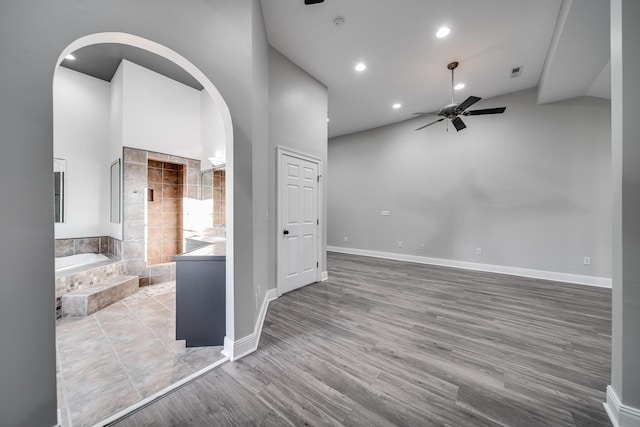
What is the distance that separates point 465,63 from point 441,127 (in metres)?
1.84

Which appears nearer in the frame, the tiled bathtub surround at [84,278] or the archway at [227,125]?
the archway at [227,125]

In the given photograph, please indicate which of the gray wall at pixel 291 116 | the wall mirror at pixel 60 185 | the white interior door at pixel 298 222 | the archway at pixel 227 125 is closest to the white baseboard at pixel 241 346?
the archway at pixel 227 125

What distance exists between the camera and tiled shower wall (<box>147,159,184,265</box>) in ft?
15.3

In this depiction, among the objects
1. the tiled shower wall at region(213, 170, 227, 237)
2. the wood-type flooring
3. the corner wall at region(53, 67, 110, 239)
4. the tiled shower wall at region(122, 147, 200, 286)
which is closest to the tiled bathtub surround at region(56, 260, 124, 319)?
the tiled shower wall at region(122, 147, 200, 286)

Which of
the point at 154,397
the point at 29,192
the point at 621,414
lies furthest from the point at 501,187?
the point at 29,192

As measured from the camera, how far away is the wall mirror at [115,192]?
3.81 m

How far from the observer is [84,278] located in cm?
316

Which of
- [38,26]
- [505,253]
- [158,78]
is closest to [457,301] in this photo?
[505,253]

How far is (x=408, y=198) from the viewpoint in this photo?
5809 millimetres

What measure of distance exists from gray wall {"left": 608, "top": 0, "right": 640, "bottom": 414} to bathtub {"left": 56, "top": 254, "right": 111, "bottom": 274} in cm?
576

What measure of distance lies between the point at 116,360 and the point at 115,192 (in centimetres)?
308

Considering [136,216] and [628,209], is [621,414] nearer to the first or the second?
[628,209]

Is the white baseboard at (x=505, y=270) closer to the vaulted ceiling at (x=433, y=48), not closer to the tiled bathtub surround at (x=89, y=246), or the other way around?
the vaulted ceiling at (x=433, y=48)

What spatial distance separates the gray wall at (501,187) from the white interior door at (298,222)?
2851mm
